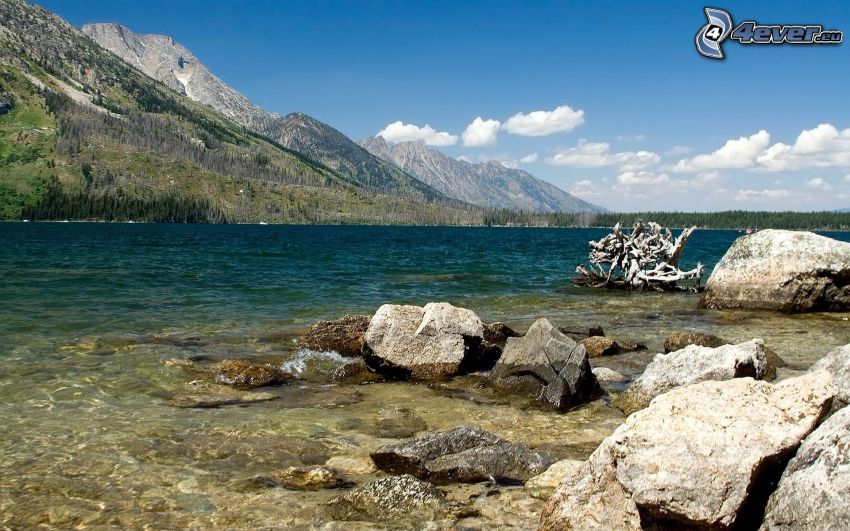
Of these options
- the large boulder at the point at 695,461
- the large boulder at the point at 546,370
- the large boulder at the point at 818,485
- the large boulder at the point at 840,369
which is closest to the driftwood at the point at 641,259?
the large boulder at the point at 546,370

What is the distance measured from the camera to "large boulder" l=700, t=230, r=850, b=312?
27344 millimetres

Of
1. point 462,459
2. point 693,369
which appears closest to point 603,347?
point 693,369

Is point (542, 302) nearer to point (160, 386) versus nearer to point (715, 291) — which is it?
point (715, 291)

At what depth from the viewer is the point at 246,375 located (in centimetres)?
1449

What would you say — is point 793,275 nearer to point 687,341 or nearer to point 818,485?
point 687,341

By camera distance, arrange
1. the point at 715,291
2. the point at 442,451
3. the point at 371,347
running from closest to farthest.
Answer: the point at 442,451
the point at 371,347
the point at 715,291

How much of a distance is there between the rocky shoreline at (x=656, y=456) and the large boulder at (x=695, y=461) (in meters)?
0.01

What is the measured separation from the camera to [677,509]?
5613 millimetres

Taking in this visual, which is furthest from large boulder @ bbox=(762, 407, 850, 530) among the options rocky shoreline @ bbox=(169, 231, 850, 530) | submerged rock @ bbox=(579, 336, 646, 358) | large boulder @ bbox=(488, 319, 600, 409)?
submerged rock @ bbox=(579, 336, 646, 358)

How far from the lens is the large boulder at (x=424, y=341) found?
15.5 meters

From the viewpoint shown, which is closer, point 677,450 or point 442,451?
point 677,450

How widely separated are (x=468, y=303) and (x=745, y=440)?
25252 millimetres

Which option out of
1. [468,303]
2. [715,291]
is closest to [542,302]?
[468,303]

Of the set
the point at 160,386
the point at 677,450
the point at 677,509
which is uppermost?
the point at 677,450
